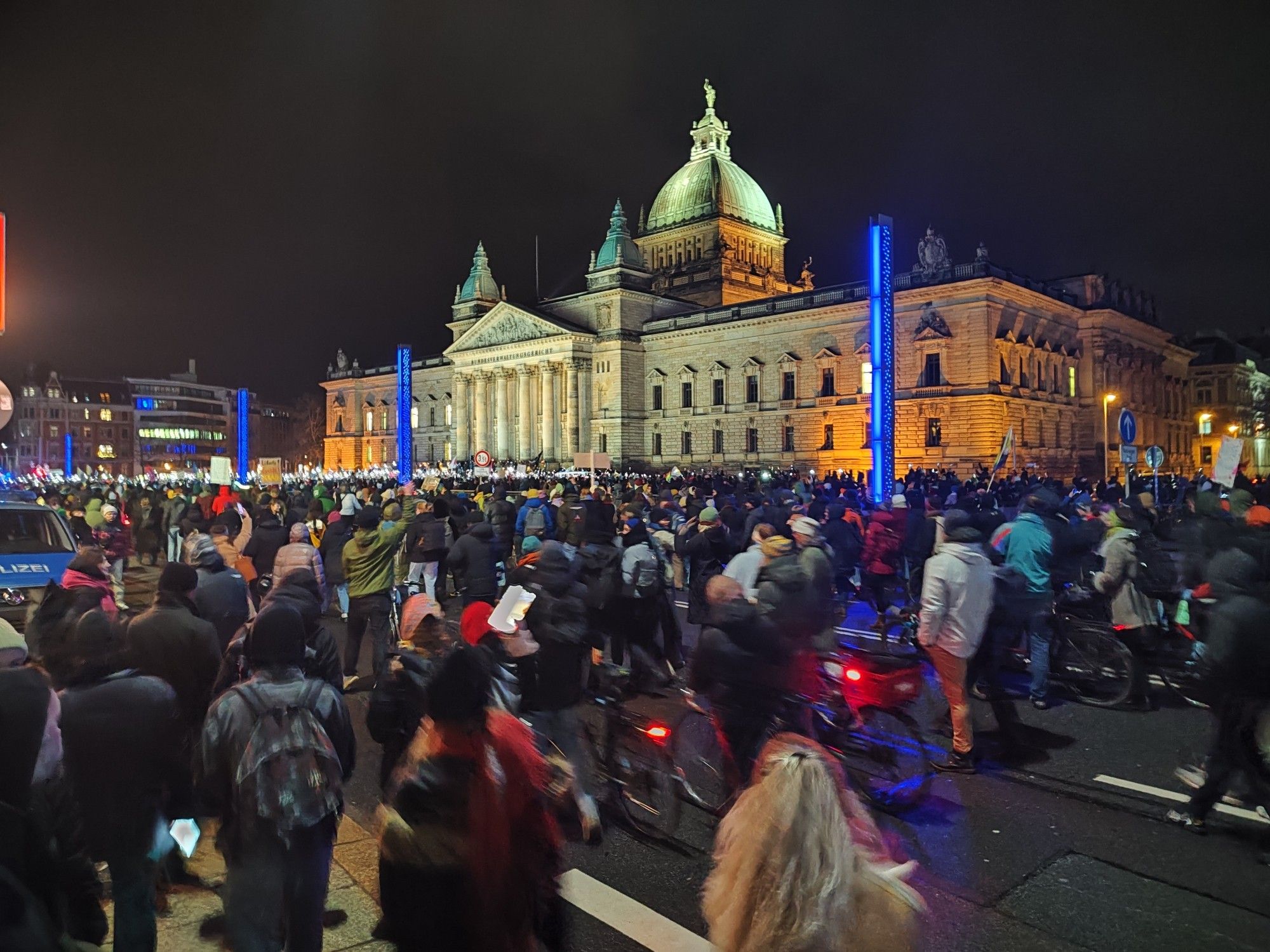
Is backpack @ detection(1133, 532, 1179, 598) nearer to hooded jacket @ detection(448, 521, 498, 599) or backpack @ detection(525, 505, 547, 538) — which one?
hooded jacket @ detection(448, 521, 498, 599)

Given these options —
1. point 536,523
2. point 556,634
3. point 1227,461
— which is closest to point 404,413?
point 536,523

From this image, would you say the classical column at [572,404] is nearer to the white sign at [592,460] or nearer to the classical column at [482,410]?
the classical column at [482,410]

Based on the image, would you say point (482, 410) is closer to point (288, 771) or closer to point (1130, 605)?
point (1130, 605)

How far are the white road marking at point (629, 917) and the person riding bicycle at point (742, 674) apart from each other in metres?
0.92

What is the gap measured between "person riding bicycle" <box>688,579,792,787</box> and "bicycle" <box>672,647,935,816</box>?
0.87 m

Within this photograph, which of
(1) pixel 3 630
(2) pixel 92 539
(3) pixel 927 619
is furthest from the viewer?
(2) pixel 92 539

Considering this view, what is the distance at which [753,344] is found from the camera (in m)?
62.4

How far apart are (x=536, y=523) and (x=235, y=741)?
35.4ft

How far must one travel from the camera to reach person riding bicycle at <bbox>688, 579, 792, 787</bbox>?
16.2 feet

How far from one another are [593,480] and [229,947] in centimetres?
3099

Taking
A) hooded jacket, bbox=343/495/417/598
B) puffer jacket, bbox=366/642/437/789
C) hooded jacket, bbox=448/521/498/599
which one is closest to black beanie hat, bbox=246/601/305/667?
puffer jacket, bbox=366/642/437/789

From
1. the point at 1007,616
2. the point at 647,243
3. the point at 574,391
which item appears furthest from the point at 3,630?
the point at 647,243

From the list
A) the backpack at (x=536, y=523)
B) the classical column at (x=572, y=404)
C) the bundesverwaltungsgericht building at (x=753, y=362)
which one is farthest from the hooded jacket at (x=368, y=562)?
the classical column at (x=572, y=404)

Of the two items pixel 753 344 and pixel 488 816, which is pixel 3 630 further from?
pixel 753 344
